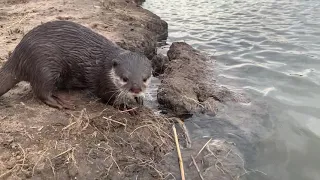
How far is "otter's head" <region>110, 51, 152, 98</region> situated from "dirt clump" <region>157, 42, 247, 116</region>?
78 centimetres

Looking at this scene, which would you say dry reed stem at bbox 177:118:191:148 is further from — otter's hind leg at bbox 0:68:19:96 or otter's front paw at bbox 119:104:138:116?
otter's hind leg at bbox 0:68:19:96

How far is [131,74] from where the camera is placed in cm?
297

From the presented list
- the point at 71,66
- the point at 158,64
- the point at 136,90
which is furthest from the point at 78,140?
the point at 158,64

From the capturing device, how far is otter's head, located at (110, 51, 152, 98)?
2.94 metres

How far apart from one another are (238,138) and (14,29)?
115 inches

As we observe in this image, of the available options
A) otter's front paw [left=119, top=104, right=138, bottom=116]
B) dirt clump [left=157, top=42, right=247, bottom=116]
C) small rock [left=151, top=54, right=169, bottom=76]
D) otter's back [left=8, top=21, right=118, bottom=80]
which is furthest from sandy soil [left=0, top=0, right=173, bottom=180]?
small rock [left=151, top=54, right=169, bottom=76]

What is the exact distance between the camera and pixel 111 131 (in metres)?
2.95

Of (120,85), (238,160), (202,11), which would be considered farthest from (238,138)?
(202,11)

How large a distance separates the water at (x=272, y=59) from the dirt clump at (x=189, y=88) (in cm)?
25

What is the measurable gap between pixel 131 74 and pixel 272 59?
276 centimetres

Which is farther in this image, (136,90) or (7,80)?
(7,80)

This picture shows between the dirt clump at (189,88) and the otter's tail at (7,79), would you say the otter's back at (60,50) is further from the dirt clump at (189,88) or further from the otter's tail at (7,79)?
the dirt clump at (189,88)

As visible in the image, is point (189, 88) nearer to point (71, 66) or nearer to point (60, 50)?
point (71, 66)

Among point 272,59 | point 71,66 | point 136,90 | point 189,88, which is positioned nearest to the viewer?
point 136,90
